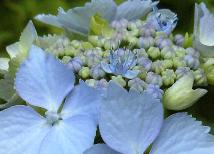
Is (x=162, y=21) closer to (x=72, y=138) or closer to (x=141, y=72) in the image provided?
(x=141, y=72)

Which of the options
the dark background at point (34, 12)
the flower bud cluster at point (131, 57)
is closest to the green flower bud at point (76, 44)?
the flower bud cluster at point (131, 57)

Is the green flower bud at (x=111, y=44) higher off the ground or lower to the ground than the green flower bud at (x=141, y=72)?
higher

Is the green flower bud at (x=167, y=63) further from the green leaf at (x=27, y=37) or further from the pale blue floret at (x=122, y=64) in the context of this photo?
the green leaf at (x=27, y=37)

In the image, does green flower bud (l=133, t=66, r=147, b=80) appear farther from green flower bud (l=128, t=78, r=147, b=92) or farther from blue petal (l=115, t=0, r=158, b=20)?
blue petal (l=115, t=0, r=158, b=20)

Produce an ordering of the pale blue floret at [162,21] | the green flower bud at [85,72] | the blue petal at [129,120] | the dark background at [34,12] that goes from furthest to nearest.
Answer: the dark background at [34,12] < the pale blue floret at [162,21] < the green flower bud at [85,72] < the blue petal at [129,120]

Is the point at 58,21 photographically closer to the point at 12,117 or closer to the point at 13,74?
the point at 13,74

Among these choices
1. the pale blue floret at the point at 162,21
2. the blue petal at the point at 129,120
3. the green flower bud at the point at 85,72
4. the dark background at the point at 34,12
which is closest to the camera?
the blue petal at the point at 129,120

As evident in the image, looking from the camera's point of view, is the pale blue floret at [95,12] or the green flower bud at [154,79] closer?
the green flower bud at [154,79]
